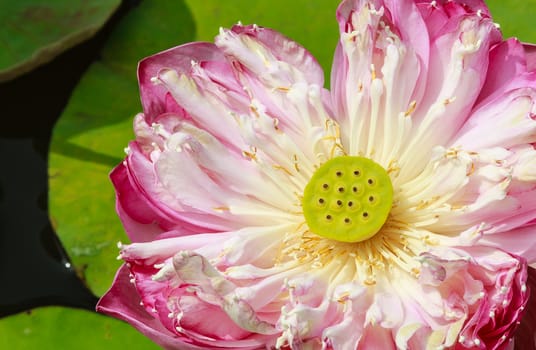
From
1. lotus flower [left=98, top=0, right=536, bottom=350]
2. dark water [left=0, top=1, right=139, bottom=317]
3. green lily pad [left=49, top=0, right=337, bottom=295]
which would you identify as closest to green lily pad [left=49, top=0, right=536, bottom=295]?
green lily pad [left=49, top=0, right=337, bottom=295]

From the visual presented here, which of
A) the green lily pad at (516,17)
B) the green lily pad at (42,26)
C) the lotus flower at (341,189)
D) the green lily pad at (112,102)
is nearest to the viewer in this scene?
the lotus flower at (341,189)

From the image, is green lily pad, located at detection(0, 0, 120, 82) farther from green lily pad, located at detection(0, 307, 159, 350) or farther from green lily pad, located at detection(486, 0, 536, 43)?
green lily pad, located at detection(486, 0, 536, 43)

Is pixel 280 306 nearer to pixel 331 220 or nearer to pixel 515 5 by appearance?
pixel 331 220

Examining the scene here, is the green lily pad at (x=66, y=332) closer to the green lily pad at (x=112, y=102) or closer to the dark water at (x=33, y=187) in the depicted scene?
the green lily pad at (x=112, y=102)

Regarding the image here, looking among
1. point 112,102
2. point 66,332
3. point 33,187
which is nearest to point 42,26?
point 112,102

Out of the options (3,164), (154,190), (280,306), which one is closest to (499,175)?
(280,306)

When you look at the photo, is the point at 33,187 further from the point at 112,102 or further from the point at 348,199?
the point at 348,199

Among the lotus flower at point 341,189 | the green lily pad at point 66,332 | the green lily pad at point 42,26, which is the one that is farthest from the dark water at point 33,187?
the lotus flower at point 341,189
